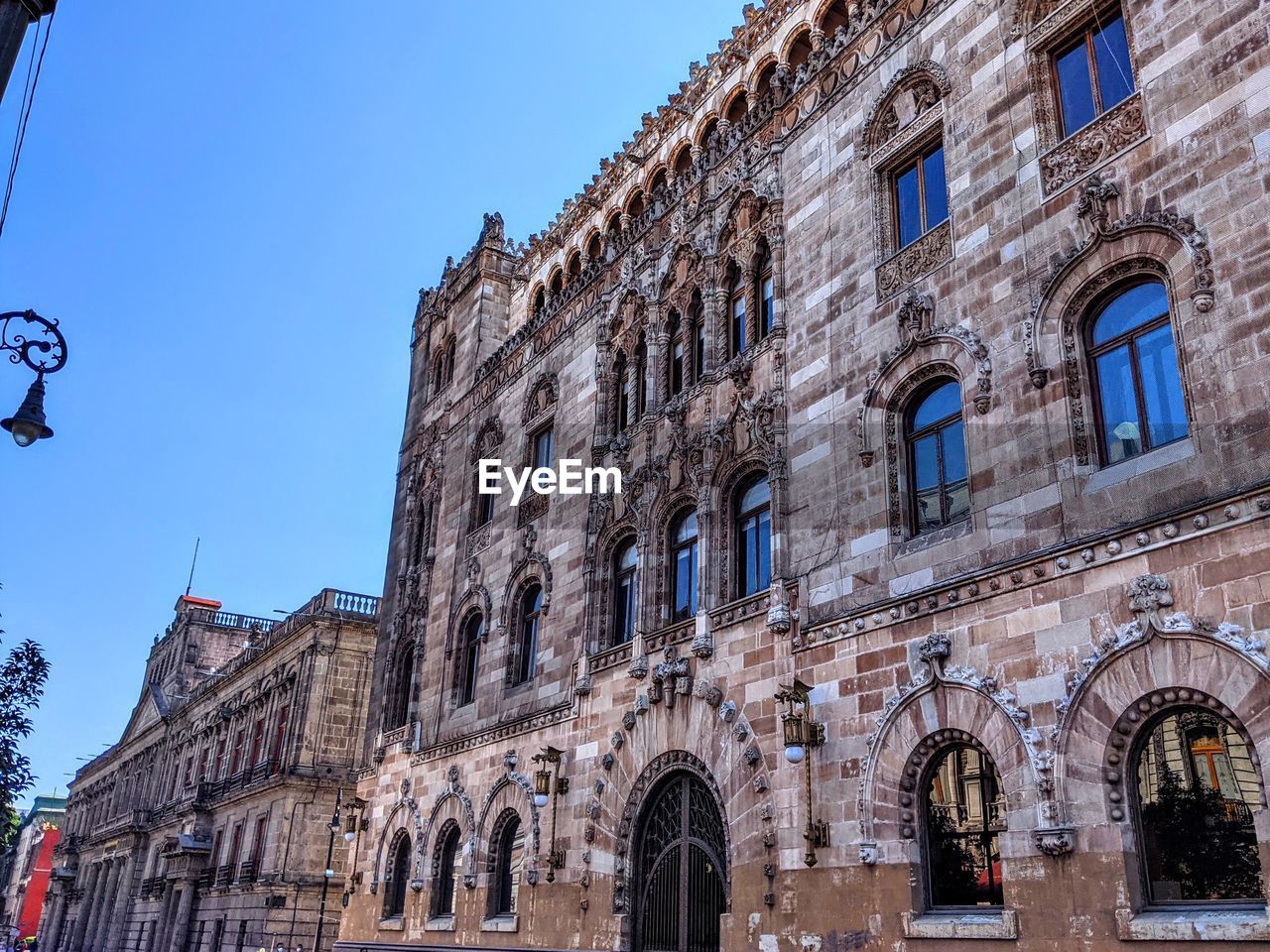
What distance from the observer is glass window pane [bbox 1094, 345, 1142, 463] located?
1263 cm

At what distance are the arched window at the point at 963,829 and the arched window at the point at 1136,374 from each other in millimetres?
3902

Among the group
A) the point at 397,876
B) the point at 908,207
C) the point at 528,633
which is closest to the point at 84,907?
the point at 397,876

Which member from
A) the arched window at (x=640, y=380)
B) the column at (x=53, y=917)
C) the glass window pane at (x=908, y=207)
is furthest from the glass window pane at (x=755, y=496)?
the column at (x=53, y=917)

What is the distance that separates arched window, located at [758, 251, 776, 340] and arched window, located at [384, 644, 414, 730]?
1391cm

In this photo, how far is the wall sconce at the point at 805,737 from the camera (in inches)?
574

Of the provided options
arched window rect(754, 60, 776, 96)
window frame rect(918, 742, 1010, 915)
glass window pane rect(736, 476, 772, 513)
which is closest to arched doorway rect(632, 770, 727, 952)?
window frame rect(918, 742, 1010, 915)

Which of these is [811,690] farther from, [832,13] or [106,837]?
[106,837]

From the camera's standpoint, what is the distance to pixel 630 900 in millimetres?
18375

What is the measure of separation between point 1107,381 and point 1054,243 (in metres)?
1.96

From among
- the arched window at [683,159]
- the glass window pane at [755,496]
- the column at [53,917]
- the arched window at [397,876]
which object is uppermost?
the arched window at [683,159]

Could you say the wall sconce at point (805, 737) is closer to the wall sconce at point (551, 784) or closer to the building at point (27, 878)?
the wall sconce at point (551, 784)

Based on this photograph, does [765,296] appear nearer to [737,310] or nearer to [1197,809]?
[737,310]

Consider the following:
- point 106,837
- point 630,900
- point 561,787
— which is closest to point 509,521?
point 561,787

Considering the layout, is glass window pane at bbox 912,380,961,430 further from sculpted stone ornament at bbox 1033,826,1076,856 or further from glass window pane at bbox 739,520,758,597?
sculpted stone ornament at bbox 1033,826,1076,856
